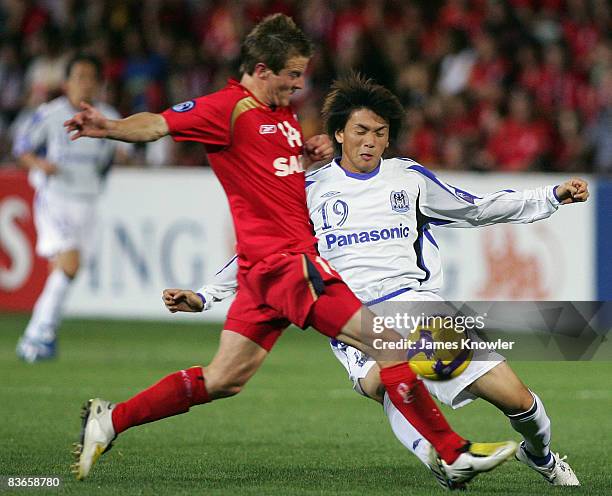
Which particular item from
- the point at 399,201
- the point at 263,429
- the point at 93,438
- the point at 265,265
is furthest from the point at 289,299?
the point at 263,429

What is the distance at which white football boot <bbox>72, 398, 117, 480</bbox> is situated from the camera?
219 inches

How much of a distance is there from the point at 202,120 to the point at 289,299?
822 mm

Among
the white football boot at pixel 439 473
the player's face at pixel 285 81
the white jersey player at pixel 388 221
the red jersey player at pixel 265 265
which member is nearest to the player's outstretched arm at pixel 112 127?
the red jersey player at pixel 265 265

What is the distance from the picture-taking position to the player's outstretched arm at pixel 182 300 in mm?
5691

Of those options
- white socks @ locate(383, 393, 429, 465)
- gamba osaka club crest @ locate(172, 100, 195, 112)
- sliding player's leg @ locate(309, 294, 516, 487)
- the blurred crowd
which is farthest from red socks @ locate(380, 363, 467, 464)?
the blurred crowd

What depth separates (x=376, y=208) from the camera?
19.4 feet

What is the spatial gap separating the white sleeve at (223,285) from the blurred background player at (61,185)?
5.03 meters

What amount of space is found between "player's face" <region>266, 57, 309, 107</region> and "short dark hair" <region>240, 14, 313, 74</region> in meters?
0.02

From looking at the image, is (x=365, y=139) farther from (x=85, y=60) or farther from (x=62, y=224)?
(x=62, y=224)

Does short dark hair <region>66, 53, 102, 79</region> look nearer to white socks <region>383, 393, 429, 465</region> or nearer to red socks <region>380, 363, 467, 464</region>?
white socks <region>383, 393, 429, 465</region>

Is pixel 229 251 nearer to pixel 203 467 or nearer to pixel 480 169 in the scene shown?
pixel 480 169

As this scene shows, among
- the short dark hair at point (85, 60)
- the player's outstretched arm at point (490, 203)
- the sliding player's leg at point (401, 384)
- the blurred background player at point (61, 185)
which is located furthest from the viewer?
the blurred background player at point (61, 185)

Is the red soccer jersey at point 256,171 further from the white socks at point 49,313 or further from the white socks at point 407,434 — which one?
the white socks at point 49,313

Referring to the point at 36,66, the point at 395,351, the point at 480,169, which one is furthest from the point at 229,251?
the point at 395,351
